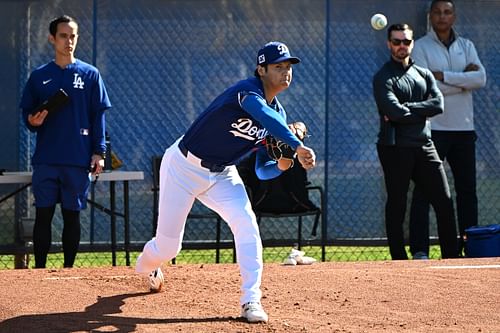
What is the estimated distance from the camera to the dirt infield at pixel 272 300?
21.2 feet

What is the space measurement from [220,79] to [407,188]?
2138 millimetres

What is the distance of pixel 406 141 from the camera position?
10.0 meters

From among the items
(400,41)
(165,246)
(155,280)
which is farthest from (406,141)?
(165,246)

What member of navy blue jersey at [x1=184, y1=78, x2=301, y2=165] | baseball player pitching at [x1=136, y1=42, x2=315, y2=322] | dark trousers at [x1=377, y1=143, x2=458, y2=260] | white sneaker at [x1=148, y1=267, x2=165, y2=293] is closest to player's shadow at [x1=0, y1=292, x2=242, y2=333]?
baseball player pitching at [x1=136, y1=42, x2=315, y2=322]

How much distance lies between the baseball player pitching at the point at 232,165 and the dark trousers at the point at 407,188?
11.0 ft

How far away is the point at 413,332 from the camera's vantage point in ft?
20.9

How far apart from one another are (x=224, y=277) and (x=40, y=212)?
5.71 ft

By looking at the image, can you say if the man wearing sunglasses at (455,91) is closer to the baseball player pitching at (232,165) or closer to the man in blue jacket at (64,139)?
the man in blue jacket at (64,139)

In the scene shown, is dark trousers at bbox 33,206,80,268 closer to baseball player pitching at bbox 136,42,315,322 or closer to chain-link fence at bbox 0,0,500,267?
chain-link fence at bbox 0,0,500,267

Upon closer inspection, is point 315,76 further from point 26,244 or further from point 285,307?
point 285,307

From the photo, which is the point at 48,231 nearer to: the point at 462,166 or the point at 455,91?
the point at 462,166

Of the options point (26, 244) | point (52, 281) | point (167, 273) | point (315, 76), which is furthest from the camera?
point (315, 76)

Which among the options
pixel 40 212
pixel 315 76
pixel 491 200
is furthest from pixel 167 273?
pixel 491 200

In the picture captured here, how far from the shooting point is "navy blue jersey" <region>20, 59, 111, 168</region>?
896 centimetres
